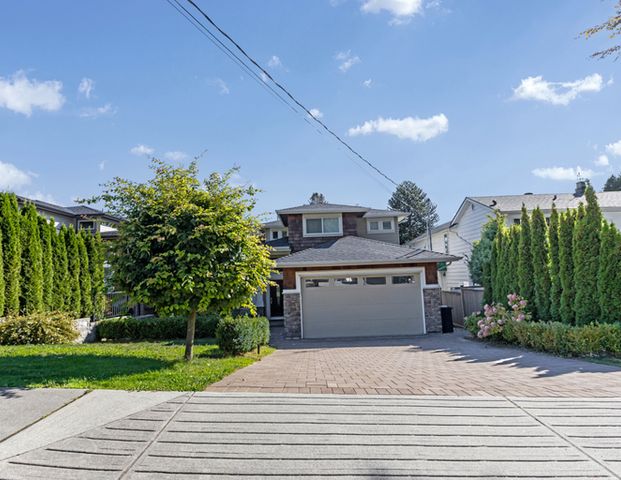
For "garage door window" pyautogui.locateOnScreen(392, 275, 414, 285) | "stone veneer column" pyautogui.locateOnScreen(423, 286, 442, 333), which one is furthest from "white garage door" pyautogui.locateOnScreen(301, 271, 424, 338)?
"stone veneer column" pyautogui.locateOnScreen(423, 286, 442, 333)

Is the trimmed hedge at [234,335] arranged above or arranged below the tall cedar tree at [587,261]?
below

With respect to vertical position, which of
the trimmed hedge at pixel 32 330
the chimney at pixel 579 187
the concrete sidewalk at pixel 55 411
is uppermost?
the chimney at pixel 579 187

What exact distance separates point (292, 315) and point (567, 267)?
27.6 ft

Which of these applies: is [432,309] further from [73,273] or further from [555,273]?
[73,273]

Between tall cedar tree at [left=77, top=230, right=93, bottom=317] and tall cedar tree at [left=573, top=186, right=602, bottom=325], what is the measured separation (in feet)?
49.3

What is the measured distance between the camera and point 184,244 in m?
7.04

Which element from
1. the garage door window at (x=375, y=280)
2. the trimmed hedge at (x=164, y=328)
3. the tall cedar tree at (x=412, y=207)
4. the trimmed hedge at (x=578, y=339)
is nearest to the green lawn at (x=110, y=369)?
the trimmed hedge at (x=164, y=328)

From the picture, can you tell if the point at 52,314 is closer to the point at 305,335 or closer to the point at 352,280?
the point at 305,335

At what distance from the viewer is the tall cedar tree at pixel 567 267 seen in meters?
9.99

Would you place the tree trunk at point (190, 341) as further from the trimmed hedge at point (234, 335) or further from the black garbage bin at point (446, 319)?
the black garbage bin at point (446, 319)

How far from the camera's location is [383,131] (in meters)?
14.9

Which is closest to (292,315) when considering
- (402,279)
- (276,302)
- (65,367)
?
(402,279)

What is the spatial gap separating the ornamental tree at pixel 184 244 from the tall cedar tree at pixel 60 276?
685 centimetres

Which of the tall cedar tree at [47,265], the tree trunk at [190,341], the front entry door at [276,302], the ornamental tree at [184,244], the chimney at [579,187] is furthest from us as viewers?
the chimney at [579,187]
